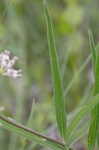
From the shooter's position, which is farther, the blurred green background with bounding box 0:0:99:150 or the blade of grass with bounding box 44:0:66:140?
the blurred green background with bounding box 0:0:99:150

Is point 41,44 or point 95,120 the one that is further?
point 41,44

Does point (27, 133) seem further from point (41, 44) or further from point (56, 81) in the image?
point (41, 44)

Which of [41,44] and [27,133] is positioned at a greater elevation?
[27,133]

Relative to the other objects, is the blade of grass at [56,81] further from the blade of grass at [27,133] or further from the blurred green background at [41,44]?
the blurred green background at [41,44]

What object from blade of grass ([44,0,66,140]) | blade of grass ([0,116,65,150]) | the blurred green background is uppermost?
blade of grass ([44,0,66,140])

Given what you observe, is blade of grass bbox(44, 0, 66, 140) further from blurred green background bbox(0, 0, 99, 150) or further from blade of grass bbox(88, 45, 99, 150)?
blurred green background bbox(0, 0, 99, 150)

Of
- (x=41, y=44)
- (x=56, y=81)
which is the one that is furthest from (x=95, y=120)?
(x=41, y=44)

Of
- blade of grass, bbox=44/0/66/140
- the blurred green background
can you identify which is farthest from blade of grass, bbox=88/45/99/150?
the blurred green background
